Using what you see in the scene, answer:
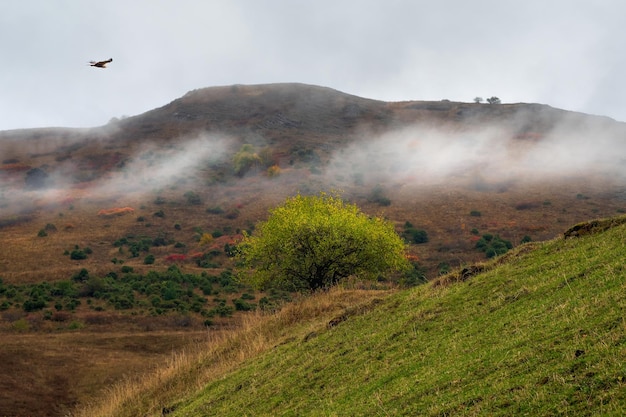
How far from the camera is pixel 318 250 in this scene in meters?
34.2

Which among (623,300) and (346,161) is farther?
(346,161)

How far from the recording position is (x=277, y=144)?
161500 millimetres

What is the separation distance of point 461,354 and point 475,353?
43 centimetres

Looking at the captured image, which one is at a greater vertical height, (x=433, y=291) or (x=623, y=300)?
(x=623, y=300)

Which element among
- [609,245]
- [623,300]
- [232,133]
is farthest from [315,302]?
[232,133]

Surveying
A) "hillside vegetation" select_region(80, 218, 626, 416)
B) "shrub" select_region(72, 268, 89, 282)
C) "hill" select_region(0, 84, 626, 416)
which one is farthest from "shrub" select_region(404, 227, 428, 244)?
"hillside vegetation" select_region(80, 218, 626, 416)

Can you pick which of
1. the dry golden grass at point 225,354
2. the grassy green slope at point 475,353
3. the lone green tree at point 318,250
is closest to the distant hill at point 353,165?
the lone green tree at point 318,250

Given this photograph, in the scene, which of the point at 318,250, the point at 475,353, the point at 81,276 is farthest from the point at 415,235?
the point at 475,353

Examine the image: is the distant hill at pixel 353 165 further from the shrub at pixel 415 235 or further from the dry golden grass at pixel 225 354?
the dry golden grass at pixel 225 354

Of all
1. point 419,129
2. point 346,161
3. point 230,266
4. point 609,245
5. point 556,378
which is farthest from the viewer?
point 419,129

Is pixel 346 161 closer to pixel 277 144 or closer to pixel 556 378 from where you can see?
pixel 277 144

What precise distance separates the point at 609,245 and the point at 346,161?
132 m

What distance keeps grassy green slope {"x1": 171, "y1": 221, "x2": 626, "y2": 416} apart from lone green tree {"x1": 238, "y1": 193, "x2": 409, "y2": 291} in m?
14.0

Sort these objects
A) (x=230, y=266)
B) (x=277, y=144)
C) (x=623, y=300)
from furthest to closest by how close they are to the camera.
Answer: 1. (x=277, y=144)
2. (x=230, y=266)
3. (x=623, y=300)
